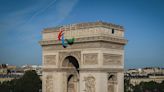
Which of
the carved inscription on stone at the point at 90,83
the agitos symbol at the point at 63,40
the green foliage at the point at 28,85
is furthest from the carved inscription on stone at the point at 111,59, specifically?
the green foliage at the point at 28,85

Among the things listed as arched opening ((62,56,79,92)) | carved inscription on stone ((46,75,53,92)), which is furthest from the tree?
arched opening ((62,56,79,92))

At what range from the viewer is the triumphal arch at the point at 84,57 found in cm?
2328

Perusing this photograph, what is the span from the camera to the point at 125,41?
984 inches

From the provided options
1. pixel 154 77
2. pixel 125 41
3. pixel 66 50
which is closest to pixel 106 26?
pixel 125 41

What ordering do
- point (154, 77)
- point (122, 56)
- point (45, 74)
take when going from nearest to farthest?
point (122, 56) → point (45, 74) → point (154, 77)

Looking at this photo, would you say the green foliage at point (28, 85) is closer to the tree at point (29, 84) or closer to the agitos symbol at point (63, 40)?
the tree at point (29, 84)

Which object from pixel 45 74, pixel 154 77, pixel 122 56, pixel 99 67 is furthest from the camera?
pixel 154 77

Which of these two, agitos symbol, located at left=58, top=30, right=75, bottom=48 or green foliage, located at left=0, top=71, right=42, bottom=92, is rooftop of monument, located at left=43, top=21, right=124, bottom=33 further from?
green foliage, located at left=0, top=71, right=42, bottom=92

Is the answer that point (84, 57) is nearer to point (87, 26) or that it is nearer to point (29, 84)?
point (87, 26)

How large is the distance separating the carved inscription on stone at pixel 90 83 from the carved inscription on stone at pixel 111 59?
4.82 feet

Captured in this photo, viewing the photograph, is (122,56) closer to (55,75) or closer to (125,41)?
(125,41)

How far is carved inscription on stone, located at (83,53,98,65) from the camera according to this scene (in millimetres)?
23344

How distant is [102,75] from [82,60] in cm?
198

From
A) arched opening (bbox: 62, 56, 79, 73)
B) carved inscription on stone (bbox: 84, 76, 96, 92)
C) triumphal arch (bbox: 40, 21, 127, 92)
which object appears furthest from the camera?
arched opening (bbox: 62, 56, 79, 73)
